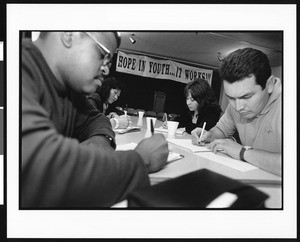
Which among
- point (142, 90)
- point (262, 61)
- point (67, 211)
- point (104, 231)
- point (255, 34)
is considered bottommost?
point (104, 231)

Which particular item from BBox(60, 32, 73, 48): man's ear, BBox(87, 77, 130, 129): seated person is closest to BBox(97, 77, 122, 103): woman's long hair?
BBox(87, 77, 130, 129): seated person

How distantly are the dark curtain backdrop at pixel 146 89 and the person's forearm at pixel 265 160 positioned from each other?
0.49 metres

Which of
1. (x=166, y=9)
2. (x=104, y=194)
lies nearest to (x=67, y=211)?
(x=104, y=194)

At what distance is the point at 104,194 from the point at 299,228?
0.95 metres

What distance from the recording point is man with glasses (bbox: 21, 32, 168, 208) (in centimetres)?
81

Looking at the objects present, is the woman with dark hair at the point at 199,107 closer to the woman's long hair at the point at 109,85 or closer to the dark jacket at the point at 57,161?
the woman's long hair at the point at 109,85

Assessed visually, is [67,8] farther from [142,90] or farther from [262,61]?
[262,61]

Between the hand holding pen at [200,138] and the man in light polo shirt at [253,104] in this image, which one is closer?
the man in light polo shirt at [253,104]

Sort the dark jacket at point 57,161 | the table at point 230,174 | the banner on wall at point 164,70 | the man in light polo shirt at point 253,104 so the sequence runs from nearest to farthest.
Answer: the dark jacket at point 57,161, the table at point 230,174, the man in light polo shirt at point 253,104, the banner on wall at point 164,70

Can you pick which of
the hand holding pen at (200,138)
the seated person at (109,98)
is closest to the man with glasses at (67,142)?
the seated person at (109,98)

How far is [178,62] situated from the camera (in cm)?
146

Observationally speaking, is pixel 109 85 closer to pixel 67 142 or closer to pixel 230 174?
pixel 67 142

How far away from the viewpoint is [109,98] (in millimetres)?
1331

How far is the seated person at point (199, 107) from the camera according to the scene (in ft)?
5.22
